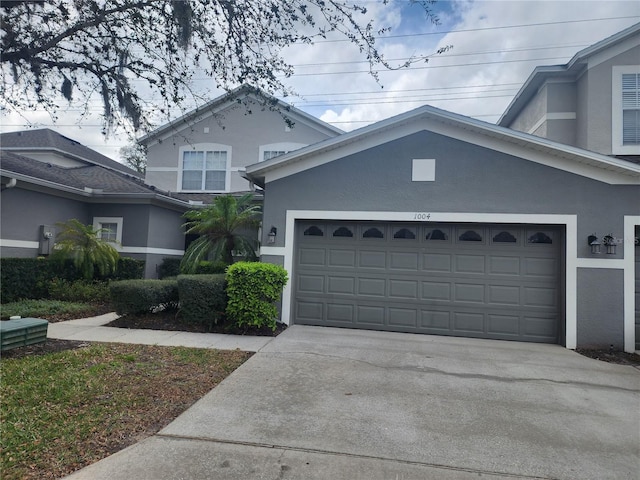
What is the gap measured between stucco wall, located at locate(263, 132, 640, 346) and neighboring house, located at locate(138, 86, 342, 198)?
24.3 ft

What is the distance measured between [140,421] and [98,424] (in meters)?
0.36

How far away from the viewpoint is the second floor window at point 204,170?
1561cm

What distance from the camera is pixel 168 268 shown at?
41.3 ft

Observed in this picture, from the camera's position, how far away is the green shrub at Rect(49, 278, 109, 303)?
32.5ft

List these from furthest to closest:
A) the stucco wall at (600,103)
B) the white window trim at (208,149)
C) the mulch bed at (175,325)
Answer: the white window trim at (208,149), the stucco wall at (600,103), the mulch bed at (175,325)

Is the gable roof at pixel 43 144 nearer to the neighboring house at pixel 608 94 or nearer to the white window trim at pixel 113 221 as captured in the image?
the white window trim at pixel 113 221

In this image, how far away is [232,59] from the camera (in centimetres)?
681

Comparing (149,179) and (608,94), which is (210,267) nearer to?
(149,179)

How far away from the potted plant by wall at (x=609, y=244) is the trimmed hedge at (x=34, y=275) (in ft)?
38.2

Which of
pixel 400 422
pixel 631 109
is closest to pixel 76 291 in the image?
pixel 400 422

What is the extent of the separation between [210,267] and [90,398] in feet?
18.8

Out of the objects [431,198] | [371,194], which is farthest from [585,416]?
[371,194]

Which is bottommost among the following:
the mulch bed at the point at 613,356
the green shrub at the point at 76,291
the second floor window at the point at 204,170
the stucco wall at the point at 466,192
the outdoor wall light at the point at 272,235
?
the mulch bed at the point at 613,356

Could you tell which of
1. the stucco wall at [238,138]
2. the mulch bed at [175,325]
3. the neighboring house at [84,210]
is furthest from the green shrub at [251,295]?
the stucco wall at [238,138]
